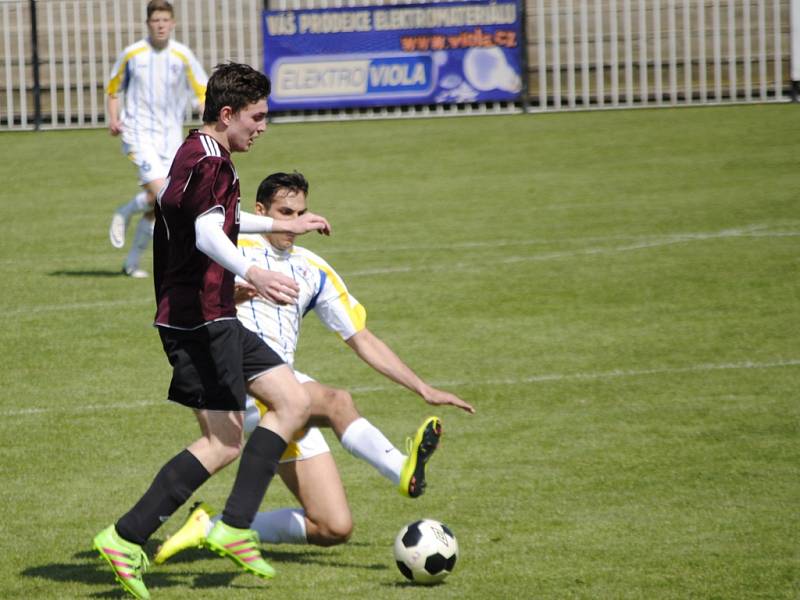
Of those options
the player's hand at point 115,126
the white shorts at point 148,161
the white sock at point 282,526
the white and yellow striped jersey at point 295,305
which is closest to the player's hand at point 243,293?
the white and yellow striped jersey at point 295,305

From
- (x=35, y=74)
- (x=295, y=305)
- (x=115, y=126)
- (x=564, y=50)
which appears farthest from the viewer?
(x=35, y=74)

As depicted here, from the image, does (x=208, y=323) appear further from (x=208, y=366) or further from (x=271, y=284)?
(x=271, y=284)

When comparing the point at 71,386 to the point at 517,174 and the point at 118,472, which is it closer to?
the point at 118,472

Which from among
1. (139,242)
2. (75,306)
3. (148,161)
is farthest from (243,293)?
(148,161)

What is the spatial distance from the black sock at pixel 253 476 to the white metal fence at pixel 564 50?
21016 millimetres

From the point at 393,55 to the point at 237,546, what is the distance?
20490mm

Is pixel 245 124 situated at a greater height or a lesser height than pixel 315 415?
greater

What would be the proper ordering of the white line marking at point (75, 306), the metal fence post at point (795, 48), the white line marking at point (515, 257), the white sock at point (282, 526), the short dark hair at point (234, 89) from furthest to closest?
the metal fence post at point (795, 48) → the white line marking at point (515, 257) → the white line marking at point (75, 306) → the white sock at point (282, 526) → the short dark hair at point (234, 89)

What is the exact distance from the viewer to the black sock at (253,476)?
5.40 metres

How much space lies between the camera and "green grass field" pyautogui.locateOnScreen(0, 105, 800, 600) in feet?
19.4

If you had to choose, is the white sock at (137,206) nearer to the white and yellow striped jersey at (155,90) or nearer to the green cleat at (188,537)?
the white and yellow striped jersey at (155,90)

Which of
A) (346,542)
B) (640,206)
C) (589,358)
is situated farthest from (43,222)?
(346,542)

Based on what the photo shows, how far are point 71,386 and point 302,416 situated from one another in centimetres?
421

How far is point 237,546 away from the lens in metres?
5.35
